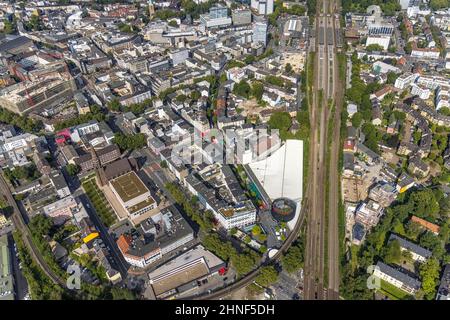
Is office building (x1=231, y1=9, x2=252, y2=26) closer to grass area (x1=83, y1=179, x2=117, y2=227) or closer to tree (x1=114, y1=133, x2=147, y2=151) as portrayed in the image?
tree (x1=114, y1=133, x2=147, y2=151)

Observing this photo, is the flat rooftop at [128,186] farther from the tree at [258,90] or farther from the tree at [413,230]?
the tree at [413,230]

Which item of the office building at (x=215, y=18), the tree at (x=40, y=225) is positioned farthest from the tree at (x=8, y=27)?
the tree at (x=40, y=225)

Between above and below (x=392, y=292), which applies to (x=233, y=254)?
above

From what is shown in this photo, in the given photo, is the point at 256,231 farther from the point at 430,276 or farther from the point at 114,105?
the point at 114,105

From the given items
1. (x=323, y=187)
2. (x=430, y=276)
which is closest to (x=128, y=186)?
(x=323, y=187)

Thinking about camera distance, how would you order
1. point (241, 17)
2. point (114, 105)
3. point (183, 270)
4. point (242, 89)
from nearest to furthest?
point (183, 270) → point (114, 105) → point (242, 89) → point (241, 17)

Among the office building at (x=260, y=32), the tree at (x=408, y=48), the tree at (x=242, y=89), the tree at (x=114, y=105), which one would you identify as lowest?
the tree at (x=114, y=105)

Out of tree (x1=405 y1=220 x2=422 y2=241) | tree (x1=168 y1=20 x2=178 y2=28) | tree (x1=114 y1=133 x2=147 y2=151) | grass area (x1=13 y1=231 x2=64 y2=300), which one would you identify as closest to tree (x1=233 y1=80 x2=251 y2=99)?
tree (x1=114 y1=133 x2=147 y2=151)
